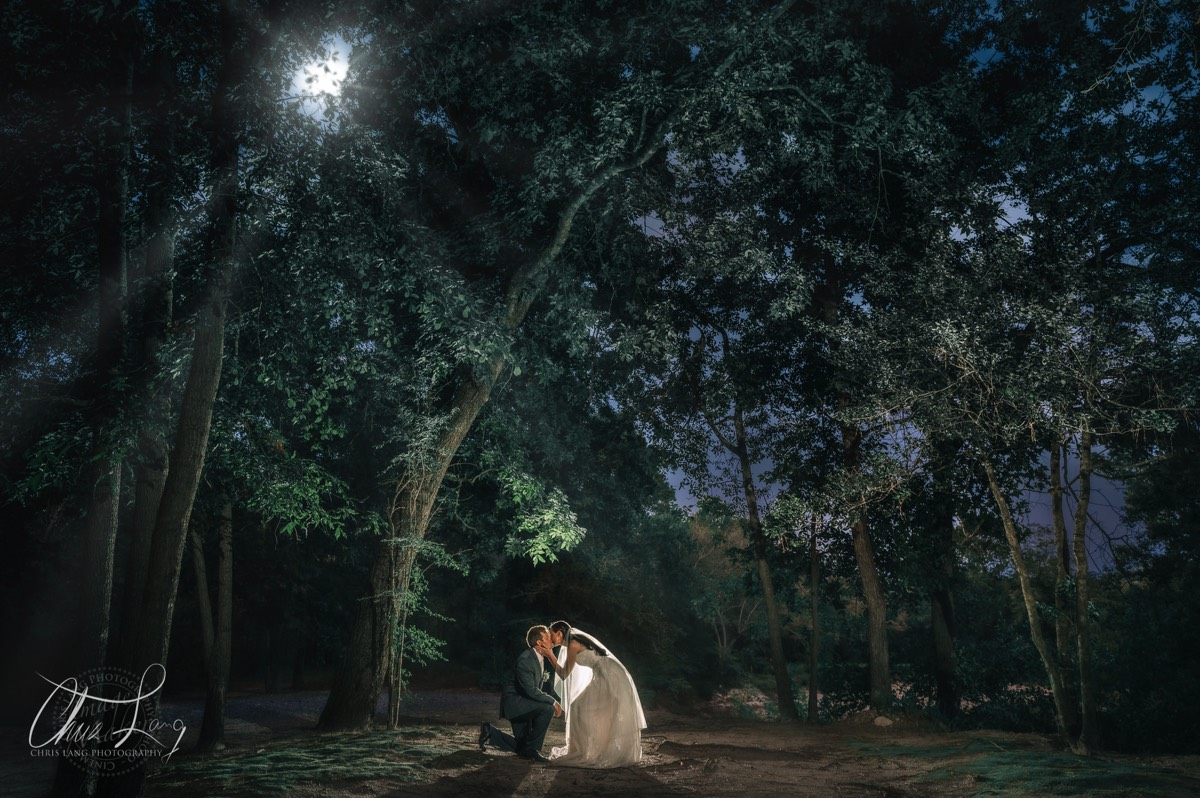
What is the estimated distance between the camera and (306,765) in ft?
27.2

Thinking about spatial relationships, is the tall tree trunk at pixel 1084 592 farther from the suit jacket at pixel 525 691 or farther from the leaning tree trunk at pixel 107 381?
the leaning tree trunk at pixel 107 381

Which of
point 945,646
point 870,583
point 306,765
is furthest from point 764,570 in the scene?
point 306,765

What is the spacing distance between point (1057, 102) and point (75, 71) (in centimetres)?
1518

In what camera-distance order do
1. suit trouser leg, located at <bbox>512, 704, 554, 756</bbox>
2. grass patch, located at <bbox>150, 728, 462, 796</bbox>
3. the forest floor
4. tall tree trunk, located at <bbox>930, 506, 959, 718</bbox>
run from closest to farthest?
1. grass patch, located at <bbox>150, 728, 462, 796</bbox>
2. the forest floor
3. suit trouser leg, located at <bbox>512, 704, 554, 756</bbox>
4. tall tree trunk, located at <bbox>930, 506, 959, 718</bbox>

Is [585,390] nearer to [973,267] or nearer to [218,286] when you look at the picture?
[973,267]

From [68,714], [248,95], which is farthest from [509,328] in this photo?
[68,714]

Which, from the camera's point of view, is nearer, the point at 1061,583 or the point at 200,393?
the point at 200,393

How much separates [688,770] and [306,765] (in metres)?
4.76

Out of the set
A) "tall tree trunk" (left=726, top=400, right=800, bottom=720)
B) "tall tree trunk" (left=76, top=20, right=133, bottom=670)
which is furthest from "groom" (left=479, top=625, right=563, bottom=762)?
"tall tree trunk" (left=726, top=400, right=800, bottom=720)

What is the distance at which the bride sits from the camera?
32.7ft

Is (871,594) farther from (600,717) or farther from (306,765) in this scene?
(306,765)

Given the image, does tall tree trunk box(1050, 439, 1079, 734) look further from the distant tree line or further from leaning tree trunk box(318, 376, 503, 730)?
leaning tree trunk box(318, 376, 503, 730)

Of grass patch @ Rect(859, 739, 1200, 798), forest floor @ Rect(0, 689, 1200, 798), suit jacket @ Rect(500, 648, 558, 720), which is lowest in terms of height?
forest floor @ Rect(0, 689, 1200, 798)

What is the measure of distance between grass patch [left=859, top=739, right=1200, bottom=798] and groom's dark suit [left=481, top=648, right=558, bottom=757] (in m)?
4.83
